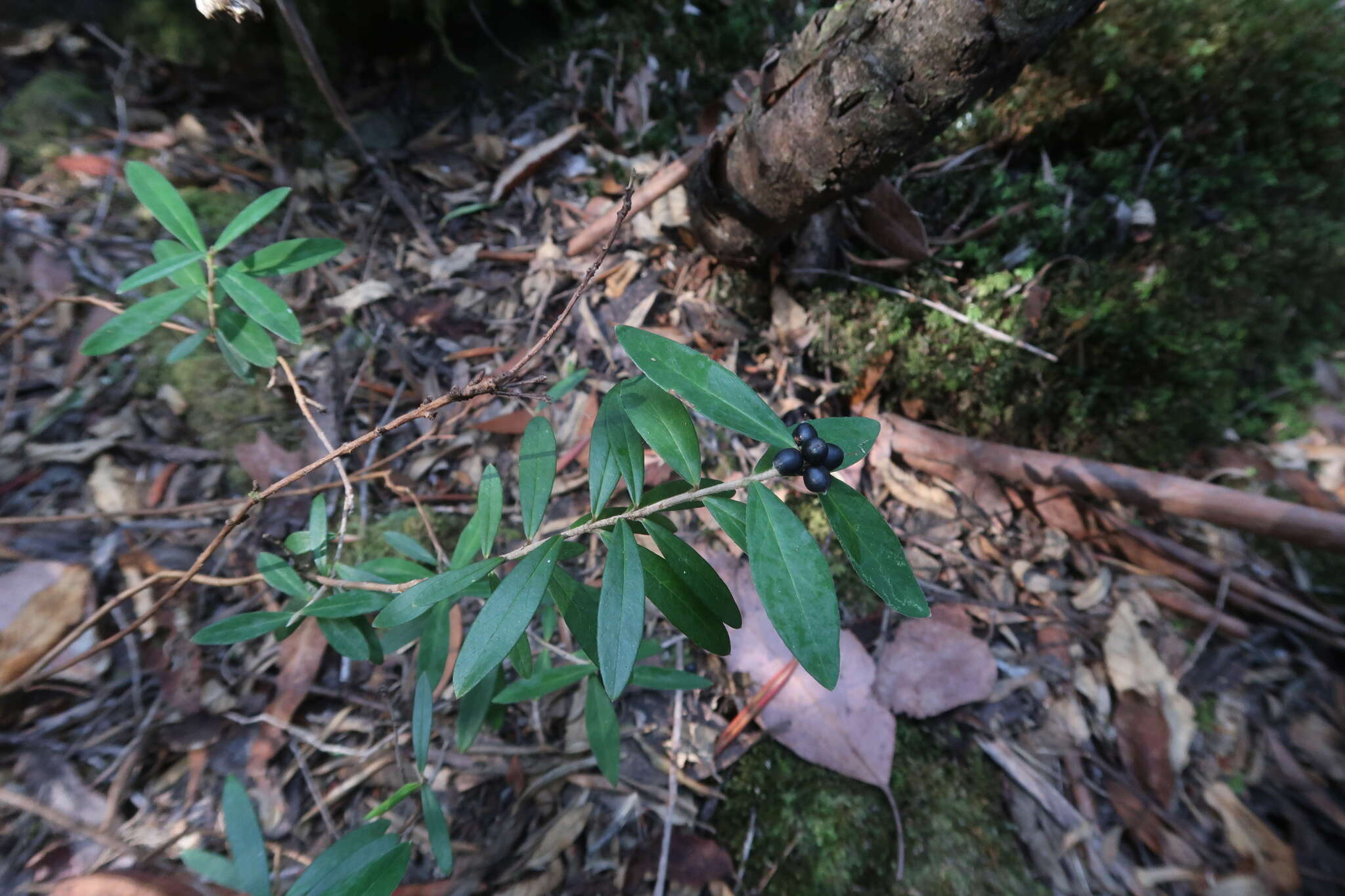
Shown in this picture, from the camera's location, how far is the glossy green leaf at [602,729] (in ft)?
4.66

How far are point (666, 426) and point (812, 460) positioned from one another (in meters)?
0.26

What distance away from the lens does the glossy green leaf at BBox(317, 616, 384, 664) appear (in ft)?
4.18

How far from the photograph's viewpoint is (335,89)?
2.87 metres

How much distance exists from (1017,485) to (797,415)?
87 cm

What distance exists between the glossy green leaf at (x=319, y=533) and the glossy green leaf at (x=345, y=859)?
0.57 metres

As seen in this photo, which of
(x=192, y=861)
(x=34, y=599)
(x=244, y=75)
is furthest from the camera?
(x=244, y=75)

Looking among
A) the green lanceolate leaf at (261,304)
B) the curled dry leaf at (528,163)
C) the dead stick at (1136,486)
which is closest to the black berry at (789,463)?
the green lanceolate leaf at (261,304)

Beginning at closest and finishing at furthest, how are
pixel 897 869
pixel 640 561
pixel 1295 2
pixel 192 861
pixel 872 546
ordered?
pixel 872 546, pixel 640 561, pixel 192 861, pixel 897 869, pixel 1295 2

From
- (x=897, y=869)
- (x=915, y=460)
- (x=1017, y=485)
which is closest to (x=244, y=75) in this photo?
(x=915, y=460)

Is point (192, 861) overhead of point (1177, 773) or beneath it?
beneath

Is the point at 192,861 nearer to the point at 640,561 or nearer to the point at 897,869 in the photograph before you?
the point at 640,561

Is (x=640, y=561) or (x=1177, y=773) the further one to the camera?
(x=1177, y=773)

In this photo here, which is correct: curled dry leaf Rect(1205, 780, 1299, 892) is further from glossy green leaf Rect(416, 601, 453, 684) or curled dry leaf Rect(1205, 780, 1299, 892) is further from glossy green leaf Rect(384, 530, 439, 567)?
glossy green leaf Rect(384, 530, 439, 567)

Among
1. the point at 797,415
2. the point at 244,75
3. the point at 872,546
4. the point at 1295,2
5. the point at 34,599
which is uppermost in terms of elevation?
the point at 1295,2
